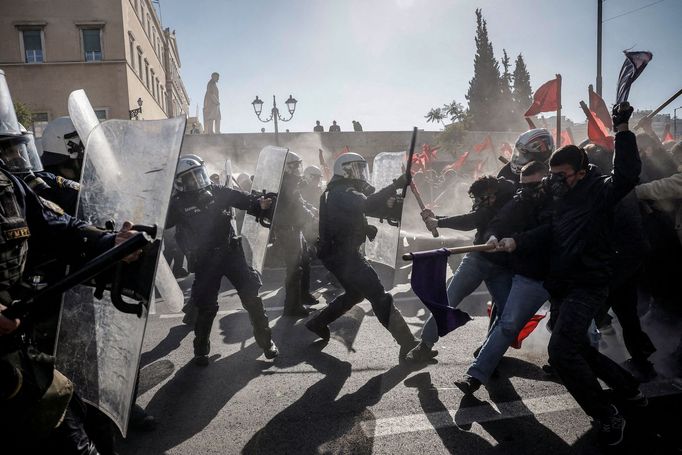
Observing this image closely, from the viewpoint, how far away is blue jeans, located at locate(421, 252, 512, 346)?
3512 mm

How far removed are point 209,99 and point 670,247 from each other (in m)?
21.4

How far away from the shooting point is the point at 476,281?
3.66 meters

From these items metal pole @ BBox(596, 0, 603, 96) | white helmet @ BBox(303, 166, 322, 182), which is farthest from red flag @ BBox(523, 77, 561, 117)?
metal pole @ BBox(596, 0, 603, 96)

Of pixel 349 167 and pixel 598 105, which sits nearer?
pixel 349 167

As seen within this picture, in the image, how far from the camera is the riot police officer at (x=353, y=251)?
12.7 feet

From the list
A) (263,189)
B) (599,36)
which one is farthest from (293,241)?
(599,36)

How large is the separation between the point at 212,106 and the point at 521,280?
21674 mm

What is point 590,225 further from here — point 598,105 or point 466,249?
point 598,105

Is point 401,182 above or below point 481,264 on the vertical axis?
above

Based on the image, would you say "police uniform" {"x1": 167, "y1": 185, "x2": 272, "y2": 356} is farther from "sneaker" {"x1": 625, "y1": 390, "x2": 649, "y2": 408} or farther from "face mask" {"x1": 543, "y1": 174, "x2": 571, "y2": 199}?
"sneaker" {"x1": 625, "y1": 390, "x2": 649, "y2": 408}

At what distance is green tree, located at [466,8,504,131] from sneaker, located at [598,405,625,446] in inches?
2033

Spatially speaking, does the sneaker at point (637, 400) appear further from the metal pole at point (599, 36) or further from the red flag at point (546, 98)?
the metal pole at point (599, 36)

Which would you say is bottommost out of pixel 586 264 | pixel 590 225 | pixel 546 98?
pixel 586 264

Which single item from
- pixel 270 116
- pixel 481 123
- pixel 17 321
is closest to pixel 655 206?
pixel 17 321
